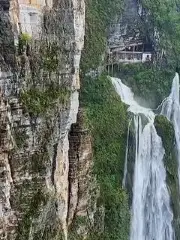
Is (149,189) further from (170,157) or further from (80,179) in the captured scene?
(80,179)

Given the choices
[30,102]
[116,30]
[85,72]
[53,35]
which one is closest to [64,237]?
[30,102]

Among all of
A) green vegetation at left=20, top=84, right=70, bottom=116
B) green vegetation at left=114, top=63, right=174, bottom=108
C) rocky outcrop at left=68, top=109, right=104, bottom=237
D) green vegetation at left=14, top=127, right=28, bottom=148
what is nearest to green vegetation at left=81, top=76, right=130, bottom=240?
rocky outcrop at left=68, top=109, right=104, bottom=237

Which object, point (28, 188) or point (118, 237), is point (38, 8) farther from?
point (118, 237)

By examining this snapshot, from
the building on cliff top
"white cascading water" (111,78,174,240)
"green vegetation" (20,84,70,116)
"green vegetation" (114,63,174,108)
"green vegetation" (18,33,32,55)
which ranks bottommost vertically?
"white cascading water" (111,78,174,240)

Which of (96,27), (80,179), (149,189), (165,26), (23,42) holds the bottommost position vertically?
(149,189)

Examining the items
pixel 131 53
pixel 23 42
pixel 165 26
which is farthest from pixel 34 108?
pixel 165 26

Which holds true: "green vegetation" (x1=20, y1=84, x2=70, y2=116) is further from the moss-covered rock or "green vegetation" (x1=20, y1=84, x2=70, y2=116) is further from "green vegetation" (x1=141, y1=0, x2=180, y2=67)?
"green vegetation" (x1=141, y1=0, x2=180, y2=67)
